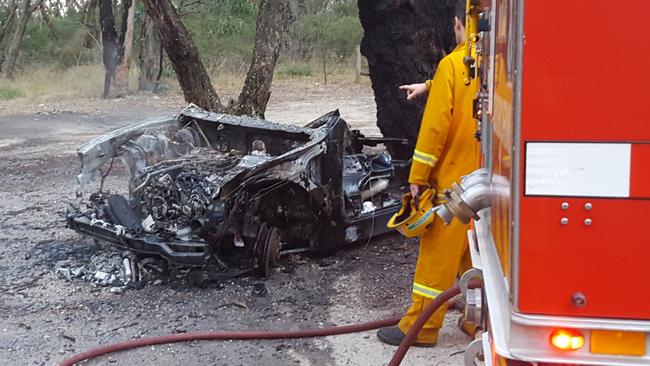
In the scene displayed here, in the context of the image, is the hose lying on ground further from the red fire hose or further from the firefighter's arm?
the red fire hose

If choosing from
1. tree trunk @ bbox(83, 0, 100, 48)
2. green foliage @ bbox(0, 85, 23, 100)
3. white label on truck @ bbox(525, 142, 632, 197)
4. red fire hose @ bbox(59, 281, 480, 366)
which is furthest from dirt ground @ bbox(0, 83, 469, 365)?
tree trunk @ bbox(83, 0, 100, 48)

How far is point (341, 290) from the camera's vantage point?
6473 millimetres

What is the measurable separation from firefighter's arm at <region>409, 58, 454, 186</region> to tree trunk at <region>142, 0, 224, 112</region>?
7919mm

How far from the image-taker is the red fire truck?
2217mm

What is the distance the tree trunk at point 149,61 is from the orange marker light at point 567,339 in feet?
88.5

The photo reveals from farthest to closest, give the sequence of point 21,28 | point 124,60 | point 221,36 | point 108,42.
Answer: point 21,28, point 221,36, point 108,42, point 124,60

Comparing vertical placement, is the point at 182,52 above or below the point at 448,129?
above

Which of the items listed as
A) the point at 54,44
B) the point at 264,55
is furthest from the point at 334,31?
the point at 264,55

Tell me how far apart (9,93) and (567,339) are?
27827 mm

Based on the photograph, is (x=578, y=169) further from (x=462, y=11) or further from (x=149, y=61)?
(x=149, y=61)

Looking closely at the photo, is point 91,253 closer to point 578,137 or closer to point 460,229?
point 460,229

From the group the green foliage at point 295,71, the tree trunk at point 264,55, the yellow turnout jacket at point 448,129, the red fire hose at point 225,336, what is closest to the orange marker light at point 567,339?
the yellow turnout jacket at point 448,129

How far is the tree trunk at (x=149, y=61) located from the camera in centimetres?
2864

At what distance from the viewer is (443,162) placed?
4.69 m
